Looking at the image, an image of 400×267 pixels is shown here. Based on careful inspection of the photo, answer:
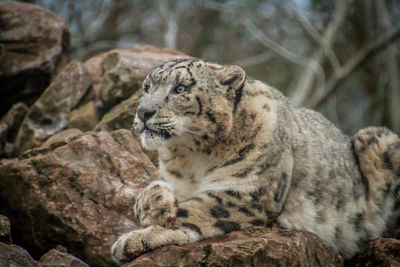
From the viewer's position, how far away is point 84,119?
812 cm

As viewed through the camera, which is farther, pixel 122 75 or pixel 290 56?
pixel 290 56

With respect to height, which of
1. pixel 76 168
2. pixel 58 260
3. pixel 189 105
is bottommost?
pixel 58 260

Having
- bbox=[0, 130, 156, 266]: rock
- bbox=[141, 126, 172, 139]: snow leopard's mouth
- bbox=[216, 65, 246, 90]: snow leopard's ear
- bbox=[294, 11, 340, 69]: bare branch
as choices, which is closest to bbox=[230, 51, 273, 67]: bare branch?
bbox=[294, 11, 340, 69]: bare branch

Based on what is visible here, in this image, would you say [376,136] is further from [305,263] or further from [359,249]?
[305,263]

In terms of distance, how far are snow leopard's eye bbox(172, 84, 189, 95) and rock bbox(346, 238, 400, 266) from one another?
2372mm

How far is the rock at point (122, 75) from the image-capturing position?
8250 millimetres

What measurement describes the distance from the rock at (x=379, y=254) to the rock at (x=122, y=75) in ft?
13.8

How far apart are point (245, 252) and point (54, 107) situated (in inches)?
195

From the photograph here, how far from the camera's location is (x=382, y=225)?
5746mm

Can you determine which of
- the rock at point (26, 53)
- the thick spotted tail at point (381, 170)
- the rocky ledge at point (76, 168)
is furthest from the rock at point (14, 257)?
the rock at point (26, 53)

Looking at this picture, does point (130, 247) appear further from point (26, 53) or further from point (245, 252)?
point (26, 53)

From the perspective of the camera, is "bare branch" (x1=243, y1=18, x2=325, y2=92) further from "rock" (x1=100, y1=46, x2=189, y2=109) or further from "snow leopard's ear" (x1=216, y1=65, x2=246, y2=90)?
"snow leopard's ear" (x1=216, y1=65, x2=246, y2=90)

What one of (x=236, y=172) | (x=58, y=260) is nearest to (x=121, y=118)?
(x=236, y=172)

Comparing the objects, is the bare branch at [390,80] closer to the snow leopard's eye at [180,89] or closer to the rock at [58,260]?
the snow leopard's eye at [180,89]
